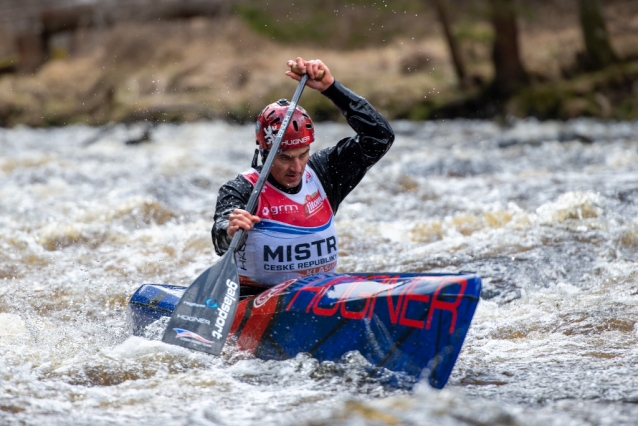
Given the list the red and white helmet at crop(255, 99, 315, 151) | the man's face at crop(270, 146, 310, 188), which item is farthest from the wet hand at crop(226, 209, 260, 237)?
the red and white helmet at crop(255, 99, 315, 151)

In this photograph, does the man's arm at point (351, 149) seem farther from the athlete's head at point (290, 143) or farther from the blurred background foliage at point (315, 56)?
the blurred background foliage at point (315, 56)

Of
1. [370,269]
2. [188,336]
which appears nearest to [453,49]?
[370,269]

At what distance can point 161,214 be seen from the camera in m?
7.61

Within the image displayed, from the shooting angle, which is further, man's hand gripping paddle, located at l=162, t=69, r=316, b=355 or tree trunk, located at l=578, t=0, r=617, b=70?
tree trunk, located at l=578, t=0, r=617, b=70

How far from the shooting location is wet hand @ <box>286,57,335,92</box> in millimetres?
4039

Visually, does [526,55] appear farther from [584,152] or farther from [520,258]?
[520,258]

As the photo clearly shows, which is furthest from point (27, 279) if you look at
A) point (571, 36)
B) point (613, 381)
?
point (571, 36)

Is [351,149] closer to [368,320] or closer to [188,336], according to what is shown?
[368,320]

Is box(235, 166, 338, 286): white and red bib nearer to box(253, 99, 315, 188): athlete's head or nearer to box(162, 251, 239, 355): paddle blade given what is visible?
box(253, 99, 315, 188): athlete's head

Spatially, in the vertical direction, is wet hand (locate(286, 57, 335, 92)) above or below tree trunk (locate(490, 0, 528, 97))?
below

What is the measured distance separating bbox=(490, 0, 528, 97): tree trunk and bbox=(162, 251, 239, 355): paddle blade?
1200cm

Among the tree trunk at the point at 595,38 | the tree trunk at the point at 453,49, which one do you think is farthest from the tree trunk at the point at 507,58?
the tree trunk at the point at 595,38

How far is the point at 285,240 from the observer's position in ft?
12.4

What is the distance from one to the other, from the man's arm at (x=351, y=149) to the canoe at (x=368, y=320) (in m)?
0.67
